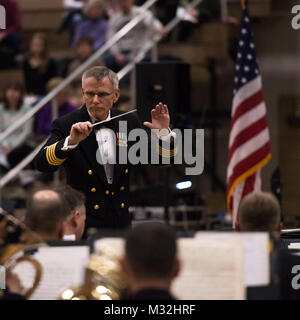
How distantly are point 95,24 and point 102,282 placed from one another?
8.42m

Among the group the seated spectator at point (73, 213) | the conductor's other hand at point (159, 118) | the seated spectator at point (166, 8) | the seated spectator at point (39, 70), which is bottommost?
the seated spectator at point (73, 213)

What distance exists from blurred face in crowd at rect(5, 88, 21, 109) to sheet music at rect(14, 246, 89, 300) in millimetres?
6843

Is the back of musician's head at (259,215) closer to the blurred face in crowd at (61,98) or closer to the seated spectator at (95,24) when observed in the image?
the blurred face in crowd at (61,98)

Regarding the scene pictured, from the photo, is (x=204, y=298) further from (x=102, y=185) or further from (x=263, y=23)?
(x=263, y=23)

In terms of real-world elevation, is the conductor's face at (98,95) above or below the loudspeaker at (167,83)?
below

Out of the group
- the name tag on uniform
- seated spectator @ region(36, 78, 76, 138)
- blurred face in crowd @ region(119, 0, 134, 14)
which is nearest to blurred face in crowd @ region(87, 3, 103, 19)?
blurred face in crowd @ region(119, 0, 134, 14)

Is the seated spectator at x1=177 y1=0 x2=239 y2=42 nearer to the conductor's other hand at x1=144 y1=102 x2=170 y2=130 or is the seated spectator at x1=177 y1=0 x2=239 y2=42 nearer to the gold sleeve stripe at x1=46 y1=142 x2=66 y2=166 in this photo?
the conductor's other hand at x1=144 y1=102 x2=170 y2=130

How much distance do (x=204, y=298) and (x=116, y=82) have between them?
235 centimetres

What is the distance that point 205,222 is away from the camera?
10062mm

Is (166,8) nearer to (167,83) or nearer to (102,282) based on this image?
(167,83)

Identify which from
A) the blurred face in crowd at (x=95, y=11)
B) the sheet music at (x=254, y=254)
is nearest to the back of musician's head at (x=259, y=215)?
the sheet music at (x=254, y=254)

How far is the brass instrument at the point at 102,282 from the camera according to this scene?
3539 millimetres

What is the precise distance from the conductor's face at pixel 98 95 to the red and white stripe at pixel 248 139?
2.81 meters
